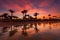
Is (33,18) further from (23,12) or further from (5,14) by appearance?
(5,14)

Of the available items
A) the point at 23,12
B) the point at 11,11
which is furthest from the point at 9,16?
the point at 23,12

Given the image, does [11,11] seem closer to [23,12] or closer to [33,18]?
[23,12]

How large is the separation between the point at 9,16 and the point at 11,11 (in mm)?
4449

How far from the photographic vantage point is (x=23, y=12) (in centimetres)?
10144

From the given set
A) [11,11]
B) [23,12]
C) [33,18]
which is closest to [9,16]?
→ [11,11]

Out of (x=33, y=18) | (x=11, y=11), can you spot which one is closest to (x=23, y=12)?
(x=11, y=11)

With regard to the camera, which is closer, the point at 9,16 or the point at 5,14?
the point at 5,14

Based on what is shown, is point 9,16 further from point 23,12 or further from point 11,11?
point 23,12

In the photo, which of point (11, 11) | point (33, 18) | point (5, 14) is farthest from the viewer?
point (33, 18)

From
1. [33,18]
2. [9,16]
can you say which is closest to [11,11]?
[9,16]

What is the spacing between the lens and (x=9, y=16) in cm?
9812

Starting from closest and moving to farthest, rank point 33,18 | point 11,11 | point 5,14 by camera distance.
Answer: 1. point 5,14
2. point 11,11
3. point 33,18

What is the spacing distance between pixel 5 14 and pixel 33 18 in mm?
60370

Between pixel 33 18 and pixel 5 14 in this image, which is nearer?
pixel 5 14
